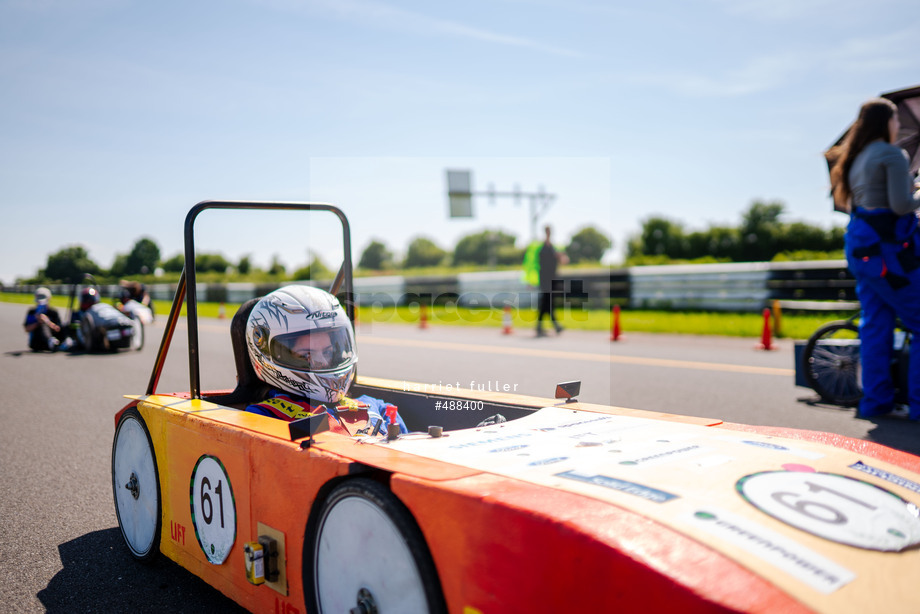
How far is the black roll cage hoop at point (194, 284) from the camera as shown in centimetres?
295

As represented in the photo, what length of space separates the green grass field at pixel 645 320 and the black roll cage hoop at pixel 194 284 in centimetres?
970

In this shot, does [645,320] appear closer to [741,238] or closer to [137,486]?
[137,486]

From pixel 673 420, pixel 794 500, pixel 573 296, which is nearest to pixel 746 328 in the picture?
pixel 573 296

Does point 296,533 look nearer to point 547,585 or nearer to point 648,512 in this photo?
point 547,585

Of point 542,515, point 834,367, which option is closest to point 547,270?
point 834,367

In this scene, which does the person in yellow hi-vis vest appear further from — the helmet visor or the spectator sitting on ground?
the helmet visor

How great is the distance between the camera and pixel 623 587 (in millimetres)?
1243

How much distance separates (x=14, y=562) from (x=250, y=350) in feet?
4.64

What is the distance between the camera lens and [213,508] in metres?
2.43

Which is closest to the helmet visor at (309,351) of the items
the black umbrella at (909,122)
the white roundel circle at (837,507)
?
the white roundel circle at (837,507)

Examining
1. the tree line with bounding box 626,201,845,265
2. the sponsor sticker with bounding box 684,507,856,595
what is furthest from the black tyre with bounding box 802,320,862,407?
the tree line with bounding box 626,201,845,265

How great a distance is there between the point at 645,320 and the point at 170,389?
33.8ft

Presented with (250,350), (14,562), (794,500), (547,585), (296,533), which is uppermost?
(250,350)

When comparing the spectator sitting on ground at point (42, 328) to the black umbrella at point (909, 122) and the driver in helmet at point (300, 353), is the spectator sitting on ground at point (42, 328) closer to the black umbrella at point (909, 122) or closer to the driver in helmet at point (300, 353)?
the driver in helmet at point (300, 353)
